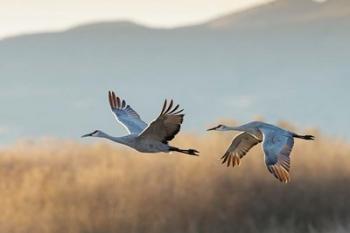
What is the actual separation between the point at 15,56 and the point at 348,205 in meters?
145

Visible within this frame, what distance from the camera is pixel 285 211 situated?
53.0 feet

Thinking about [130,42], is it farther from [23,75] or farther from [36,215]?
[36,215]

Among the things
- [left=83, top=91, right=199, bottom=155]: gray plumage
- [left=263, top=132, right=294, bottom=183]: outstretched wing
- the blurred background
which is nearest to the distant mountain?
the blurred background

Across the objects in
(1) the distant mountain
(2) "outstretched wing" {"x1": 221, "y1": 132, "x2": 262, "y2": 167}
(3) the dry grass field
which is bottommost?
(3) the dry grass field

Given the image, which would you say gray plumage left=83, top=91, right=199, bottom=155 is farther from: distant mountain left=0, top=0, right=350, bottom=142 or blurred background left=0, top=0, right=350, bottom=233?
distant mountain left=0, top=0, right=350, bottom=142

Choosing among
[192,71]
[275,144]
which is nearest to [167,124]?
[275,144]

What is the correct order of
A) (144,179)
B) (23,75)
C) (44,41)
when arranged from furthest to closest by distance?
(44,41), (23,75), (144,179)

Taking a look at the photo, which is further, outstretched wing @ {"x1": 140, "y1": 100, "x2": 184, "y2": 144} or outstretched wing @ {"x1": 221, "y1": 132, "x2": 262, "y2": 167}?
outstretched wing @ {"x1": 221, "y1": 132, "x2": 262, "y2": 167}

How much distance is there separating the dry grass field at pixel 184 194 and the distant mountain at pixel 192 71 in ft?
294

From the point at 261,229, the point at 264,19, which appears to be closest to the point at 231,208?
the point at 261,229

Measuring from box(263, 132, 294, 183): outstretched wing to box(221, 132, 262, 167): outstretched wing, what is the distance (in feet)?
3.93

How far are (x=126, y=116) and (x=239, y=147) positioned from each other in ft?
3.14

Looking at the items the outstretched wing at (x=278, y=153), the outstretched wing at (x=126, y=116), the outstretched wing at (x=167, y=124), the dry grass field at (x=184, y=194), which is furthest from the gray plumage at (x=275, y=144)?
the dry grass field at (x=184, y=194)

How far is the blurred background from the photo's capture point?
53.3ft
